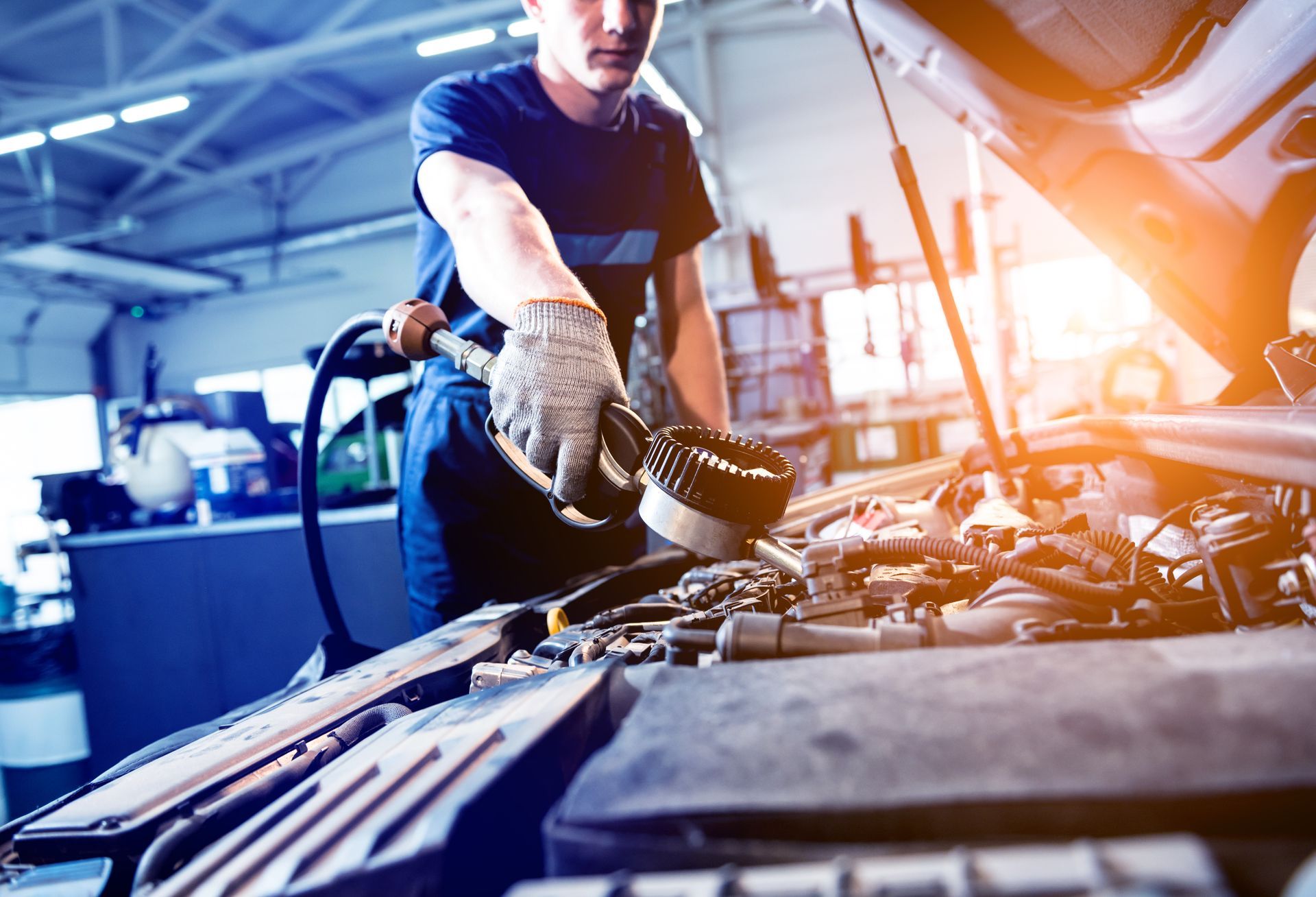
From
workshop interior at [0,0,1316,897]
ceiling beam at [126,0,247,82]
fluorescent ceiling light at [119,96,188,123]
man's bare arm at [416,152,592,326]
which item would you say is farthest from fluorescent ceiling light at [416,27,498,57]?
man's bare arm at [416,152,592,326]

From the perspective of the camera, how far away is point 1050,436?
1122mm

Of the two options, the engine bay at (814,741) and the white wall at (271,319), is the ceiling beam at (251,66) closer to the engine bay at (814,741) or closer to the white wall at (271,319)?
the white wall at (271,319)

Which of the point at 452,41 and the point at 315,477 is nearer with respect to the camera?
the point at 315,477

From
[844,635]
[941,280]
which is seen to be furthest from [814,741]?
[941,280]

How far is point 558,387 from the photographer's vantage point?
2.69 feet

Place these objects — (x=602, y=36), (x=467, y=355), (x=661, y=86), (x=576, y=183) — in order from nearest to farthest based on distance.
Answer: (x=467, y=355), (x=602, y=36), (x=576, y=183), (x=661, y=86)

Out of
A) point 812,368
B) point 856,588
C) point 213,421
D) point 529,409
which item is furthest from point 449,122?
point 812,368

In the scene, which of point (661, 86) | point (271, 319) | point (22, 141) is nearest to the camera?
point (661, 86)

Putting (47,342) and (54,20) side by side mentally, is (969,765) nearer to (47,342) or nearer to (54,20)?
(54,20)

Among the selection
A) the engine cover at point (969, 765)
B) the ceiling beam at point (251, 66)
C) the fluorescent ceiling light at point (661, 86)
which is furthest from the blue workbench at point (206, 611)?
the ceiling beam at point (251, 66)

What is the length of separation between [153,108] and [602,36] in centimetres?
633

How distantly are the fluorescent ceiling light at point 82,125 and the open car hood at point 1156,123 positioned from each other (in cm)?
675

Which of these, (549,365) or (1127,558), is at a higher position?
(549,365)

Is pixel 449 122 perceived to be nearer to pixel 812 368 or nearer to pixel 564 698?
pixel 564 698
